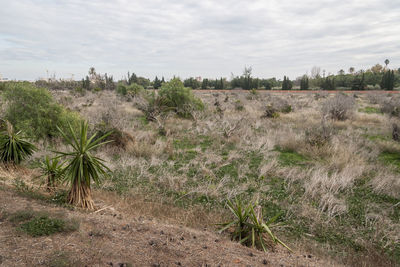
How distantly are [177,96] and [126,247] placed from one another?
15.0m

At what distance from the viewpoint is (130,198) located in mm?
5688

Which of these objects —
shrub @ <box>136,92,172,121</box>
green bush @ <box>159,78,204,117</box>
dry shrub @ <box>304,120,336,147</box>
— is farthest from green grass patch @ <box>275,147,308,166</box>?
green bush @ <box>159,78,204,117</box>

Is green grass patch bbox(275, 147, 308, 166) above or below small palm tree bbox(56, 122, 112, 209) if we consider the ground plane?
below

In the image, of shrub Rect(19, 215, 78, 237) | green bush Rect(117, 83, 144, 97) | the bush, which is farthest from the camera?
green bush Rect(117, 83, 144, 97)

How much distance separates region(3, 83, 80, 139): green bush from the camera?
8.91 meters

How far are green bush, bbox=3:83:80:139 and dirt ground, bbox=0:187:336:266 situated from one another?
580 cm

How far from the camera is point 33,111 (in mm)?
9203

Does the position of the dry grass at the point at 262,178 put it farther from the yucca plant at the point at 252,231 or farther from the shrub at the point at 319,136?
the yucca plant at the point at 252,231

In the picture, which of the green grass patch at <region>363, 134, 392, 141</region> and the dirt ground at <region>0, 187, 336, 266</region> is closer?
the dirt ground at <region>0, 187, 336, 266</region>

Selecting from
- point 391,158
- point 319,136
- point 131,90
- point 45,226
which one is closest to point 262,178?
point 319,136

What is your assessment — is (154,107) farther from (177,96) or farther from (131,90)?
(131,90)

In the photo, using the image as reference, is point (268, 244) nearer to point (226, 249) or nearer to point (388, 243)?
point (226, 249)

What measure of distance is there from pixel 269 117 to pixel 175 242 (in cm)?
1407

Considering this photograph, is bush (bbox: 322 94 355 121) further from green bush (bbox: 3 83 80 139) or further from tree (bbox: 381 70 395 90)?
tree (bbox: 381 70 395 90)
